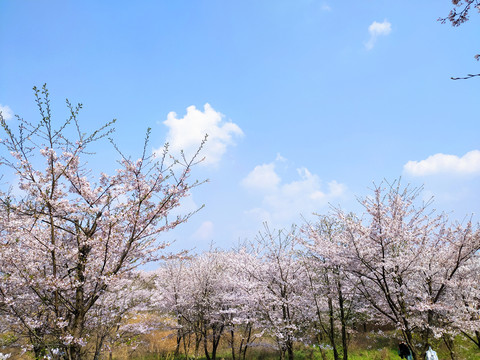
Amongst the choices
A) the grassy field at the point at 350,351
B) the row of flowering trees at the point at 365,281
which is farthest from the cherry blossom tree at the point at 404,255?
the grassy field at the point at 350,351

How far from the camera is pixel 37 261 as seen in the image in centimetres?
691

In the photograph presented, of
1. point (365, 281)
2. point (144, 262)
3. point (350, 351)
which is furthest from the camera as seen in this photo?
point (350, 351)

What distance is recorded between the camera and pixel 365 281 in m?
11.6

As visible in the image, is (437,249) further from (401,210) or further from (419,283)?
(401,210)

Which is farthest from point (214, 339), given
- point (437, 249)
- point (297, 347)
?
point (437, 249)

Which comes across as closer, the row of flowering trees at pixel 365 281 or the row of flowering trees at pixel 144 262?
the row of flowering trees at pixel 144 262

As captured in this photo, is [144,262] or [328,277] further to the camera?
[328,277]

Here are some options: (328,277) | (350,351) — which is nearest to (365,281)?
(328,277)

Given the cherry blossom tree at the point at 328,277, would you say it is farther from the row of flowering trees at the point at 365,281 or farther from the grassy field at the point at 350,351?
the grassy field at the point at 350,351

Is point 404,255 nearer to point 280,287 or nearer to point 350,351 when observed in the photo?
point 280,287

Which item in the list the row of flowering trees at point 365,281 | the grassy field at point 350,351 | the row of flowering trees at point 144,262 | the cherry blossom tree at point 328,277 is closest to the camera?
the row of flowering trees at point 144,262

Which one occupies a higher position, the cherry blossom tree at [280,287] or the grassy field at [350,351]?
the cherry blossom tree at [280,287]

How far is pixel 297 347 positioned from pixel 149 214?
58.7 feet

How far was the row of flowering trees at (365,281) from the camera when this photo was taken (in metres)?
8.62
